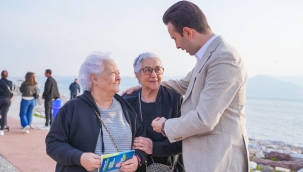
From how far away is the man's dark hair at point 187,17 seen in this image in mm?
2367

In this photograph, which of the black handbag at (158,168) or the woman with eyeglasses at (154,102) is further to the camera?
the woman with eyeglasses at (154,102)

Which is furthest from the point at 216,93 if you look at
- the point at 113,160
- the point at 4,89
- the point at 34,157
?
the point at 4,89

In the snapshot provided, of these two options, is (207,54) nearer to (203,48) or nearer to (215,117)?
(203,48)

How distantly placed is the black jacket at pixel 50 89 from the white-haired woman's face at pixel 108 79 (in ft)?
29.2

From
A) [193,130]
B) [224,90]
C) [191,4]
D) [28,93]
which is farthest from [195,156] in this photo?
[28,93]

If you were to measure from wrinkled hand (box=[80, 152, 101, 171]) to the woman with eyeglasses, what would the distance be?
2.00 feet

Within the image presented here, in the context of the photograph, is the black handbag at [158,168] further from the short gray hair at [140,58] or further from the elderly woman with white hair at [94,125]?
the short gray hair at [140,58]

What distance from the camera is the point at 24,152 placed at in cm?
768

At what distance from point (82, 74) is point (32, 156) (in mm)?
5071

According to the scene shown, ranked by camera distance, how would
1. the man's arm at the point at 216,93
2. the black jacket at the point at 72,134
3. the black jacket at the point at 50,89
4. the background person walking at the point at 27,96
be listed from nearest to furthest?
1. the man's arm at the point at 216,93
2. the black jacket at the point at 72,134
3. the background person walking at the point at 27,96
4. the black jacket at the point at 50,89

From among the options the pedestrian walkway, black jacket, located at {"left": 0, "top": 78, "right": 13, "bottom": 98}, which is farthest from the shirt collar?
black jacket, located at {"left": 0, "top": 78, "right": 13, "bottom": 98}

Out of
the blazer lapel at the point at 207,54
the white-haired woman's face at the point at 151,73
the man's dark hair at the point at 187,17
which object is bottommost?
the white-haired woman's face at the point at 151,73

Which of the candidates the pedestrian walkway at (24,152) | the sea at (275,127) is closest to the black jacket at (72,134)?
the pedestrian walkway at (24,152)

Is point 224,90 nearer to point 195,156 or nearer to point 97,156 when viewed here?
point 195,156
